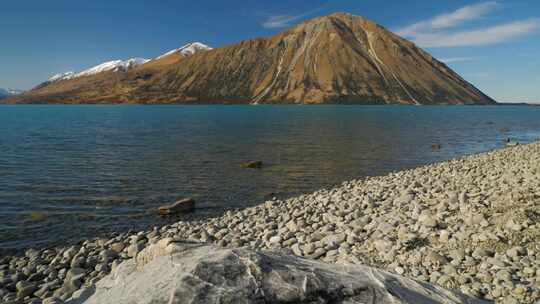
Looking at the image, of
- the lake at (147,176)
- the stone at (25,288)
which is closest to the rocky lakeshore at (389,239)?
the stone at (25,288)

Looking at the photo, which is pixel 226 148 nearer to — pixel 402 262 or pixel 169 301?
pixel 402 262

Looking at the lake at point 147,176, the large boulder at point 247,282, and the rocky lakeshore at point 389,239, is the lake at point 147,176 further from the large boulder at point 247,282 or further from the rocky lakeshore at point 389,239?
the large boulder at point 247,282

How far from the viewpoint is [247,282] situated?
4.46 m

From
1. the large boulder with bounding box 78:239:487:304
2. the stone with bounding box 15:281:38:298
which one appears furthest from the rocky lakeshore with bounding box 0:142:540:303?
the large boulder with bounding box 78:239:487:304

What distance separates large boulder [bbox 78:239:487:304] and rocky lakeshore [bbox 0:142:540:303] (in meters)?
2.28

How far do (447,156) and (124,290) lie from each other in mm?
43862

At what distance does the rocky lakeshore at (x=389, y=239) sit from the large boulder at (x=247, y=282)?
7.47ft

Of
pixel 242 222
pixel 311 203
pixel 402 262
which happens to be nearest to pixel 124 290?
pixel 402 262

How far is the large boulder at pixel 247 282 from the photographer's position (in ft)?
14.1

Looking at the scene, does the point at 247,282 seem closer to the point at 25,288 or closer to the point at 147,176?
the point at 25,288

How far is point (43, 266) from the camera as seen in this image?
1317 centimetres

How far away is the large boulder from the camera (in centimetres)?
429

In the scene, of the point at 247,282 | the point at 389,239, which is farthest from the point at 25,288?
the point at 389,239

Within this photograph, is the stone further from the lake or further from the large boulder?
the large boulder
